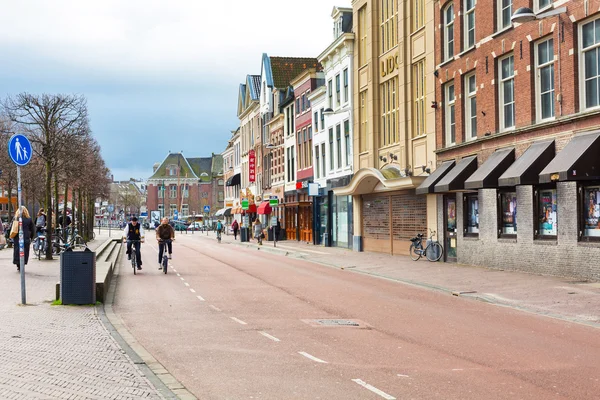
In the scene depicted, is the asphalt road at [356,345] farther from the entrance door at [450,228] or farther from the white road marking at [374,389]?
the entrance door at [450,228]

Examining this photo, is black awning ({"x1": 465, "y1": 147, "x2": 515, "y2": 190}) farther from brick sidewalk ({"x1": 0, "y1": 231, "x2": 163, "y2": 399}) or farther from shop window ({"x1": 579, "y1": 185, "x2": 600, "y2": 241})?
brick sidewalk ({"x1": 0, "y1": 231, "x2": 163, "y2": 399})

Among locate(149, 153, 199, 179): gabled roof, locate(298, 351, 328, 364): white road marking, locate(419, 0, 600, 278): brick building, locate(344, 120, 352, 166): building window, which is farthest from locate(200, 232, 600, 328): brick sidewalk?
locate(149, 153, 199, 179): gabled roof

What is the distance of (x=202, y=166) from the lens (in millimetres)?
163000

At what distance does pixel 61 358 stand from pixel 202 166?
15546cm

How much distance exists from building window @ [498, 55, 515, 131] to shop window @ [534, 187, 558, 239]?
9.51ft

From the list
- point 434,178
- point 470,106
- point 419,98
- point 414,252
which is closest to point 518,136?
point 470,106

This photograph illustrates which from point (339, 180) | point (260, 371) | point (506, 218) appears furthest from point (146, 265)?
point (260, 371)

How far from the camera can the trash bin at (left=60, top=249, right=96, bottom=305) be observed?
13.9 metres

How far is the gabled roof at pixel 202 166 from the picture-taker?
158 meters

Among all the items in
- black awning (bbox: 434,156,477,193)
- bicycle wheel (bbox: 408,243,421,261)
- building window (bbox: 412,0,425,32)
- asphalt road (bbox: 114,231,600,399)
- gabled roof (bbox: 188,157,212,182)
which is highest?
gabled roof (bbox: 188,157,212,182)

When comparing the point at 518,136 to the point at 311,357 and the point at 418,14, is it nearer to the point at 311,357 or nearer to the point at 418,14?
the point at 418,14

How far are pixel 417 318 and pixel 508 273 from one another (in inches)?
375

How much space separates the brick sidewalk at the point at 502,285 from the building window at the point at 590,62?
4527 mm

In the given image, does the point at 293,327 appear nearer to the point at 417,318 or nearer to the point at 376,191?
the point at 417,318
